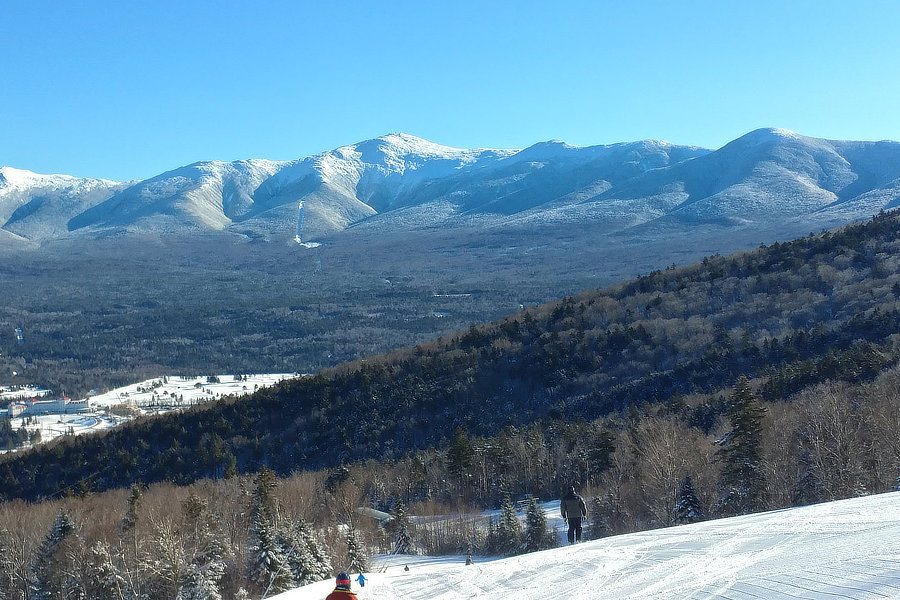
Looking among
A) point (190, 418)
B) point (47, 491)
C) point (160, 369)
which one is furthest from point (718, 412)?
point (160, 369)

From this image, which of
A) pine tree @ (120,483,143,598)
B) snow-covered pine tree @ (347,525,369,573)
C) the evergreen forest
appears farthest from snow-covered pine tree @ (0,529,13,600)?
snow-covered pine tree @ (347,525,369,573)

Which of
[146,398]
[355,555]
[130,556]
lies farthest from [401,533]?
[146,398]

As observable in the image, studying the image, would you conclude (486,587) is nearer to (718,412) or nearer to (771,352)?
(718,412)

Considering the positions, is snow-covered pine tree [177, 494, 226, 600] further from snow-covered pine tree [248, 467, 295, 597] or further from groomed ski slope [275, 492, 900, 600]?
groomed ski slope [275, 492, 900, 600]

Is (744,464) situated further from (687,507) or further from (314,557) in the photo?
(314,557)

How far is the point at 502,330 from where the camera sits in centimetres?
5412

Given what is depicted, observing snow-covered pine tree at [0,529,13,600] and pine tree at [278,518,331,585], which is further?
snow-covered pine tree at [0,529,13,600]

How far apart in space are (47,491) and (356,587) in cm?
3835

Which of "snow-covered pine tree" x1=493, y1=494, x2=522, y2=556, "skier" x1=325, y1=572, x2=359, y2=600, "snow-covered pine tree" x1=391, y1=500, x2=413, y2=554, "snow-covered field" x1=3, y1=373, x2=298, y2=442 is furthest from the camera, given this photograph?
"snow-covered field" x1=3, y1=373, x2=298, y2=442

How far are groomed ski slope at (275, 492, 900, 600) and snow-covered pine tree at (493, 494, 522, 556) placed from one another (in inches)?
227

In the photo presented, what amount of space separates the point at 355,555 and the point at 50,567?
8163 mm

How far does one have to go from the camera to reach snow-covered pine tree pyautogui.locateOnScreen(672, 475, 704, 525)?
62.8ft

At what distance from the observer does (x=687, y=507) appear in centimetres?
1939

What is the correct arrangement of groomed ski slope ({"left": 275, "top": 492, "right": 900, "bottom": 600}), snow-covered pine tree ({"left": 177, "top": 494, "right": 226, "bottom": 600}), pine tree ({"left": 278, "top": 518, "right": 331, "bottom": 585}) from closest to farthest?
groomed ski slope ({"left": 275, "top": 492, "right": 900, "bottom": 600}), snow-covered pine tree ({"left": 177, "top": 494, "right": 226, "bottom": 600}), pine tree ({"left": 278, "top": 518, "right": 331, "bottom": 585})
